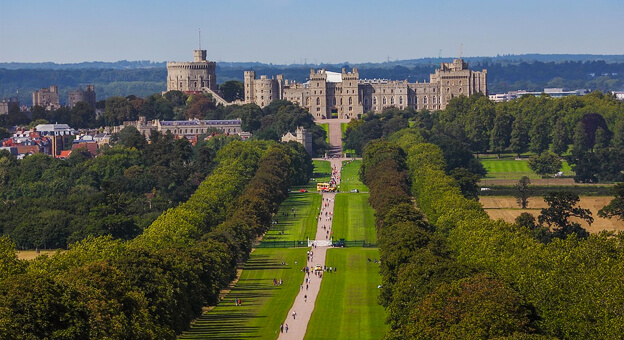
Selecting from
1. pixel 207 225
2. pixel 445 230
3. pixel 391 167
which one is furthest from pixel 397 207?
pixel 391 167

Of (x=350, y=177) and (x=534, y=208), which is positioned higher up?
(x=534, y=208)

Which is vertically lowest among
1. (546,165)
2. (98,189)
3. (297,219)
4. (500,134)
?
(297,219)

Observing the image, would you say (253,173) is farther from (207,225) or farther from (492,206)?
(207,225)

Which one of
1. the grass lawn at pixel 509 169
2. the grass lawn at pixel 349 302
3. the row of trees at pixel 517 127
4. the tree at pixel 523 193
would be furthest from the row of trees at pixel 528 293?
the row of trees at pixel 517 127

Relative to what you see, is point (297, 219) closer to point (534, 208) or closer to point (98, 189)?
point (534, 208)

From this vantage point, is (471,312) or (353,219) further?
(353,219)

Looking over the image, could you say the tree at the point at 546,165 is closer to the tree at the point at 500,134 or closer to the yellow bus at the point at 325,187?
the tree at the point at 500,134

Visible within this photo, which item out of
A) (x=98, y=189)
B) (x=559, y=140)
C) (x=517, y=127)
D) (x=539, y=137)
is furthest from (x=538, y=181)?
(x=98, y=189)
